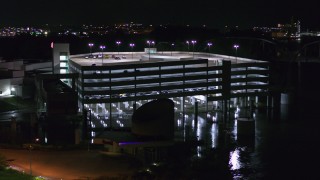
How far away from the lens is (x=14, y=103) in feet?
100

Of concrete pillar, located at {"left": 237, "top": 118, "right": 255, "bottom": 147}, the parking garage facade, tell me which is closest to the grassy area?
the parking garage facade

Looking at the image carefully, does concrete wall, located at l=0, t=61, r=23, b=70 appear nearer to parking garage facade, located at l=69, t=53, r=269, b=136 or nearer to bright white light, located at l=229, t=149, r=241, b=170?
parking garage facade, located at l=69, t=53, r=269, b=136

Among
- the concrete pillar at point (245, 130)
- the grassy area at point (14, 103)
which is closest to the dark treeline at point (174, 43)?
the grassy area at point (14, 103)

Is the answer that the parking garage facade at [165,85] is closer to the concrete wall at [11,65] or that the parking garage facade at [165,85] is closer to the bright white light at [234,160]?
the bright white light at [234,160]

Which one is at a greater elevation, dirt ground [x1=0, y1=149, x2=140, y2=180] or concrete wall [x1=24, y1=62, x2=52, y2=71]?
concrete wall [x1=24, y1=62, x2=52, y2=71]

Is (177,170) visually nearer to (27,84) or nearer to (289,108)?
(289,108)

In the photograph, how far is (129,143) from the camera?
17.1 metres

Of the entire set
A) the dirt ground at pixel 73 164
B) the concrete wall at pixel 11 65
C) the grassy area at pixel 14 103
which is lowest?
the dirt ground at pixel 73 164

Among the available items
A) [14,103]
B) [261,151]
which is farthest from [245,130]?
[14,103]

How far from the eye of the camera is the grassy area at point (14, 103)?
2921 cm

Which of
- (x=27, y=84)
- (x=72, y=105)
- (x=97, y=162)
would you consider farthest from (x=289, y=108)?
(x=97, y=162)

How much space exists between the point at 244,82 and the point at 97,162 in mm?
16095

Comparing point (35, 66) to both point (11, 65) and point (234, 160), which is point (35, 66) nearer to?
point (11, 65)

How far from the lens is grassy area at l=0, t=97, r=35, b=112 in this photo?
95.8ft
